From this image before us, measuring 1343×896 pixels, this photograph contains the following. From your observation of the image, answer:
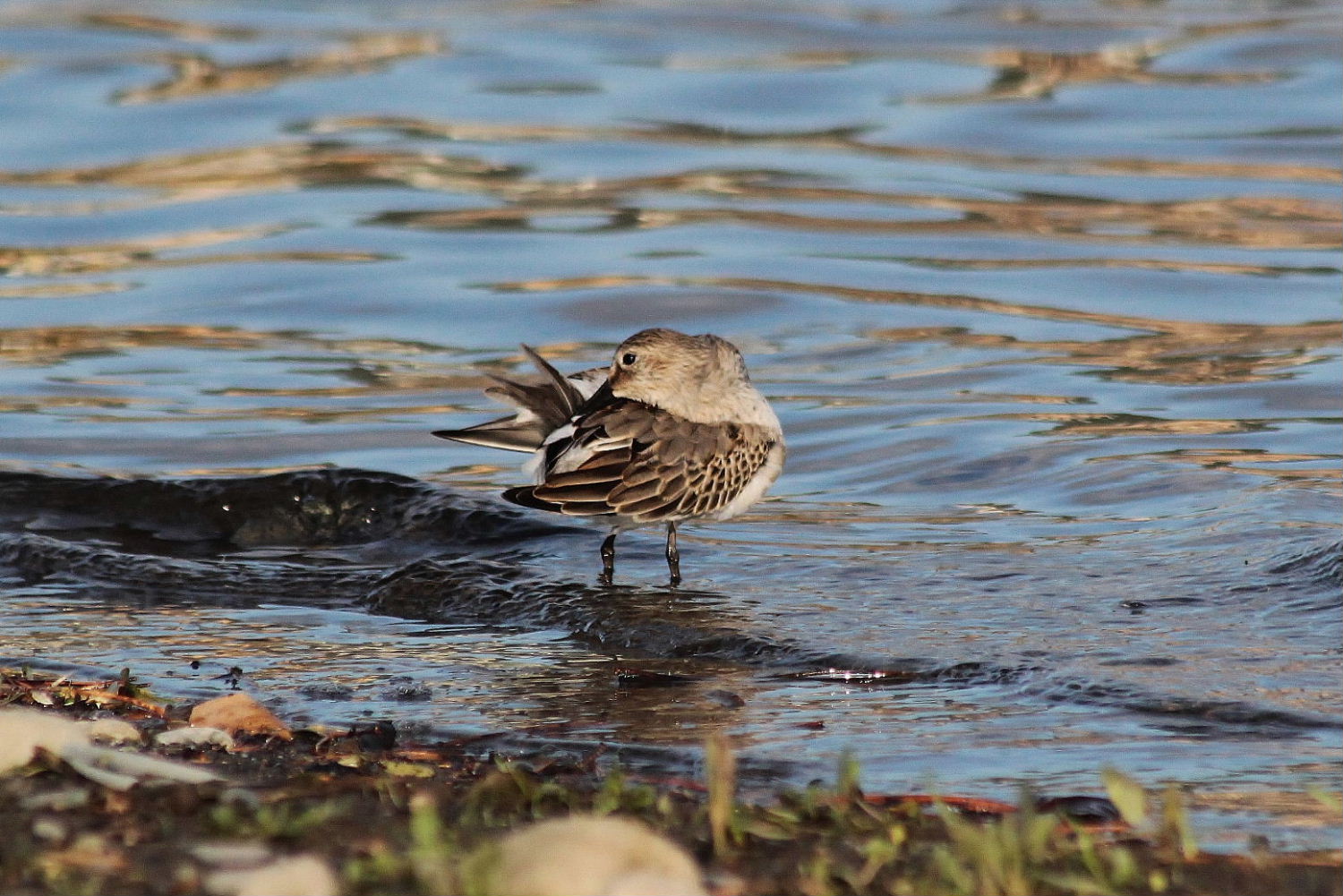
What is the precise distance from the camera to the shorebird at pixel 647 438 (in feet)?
22.2

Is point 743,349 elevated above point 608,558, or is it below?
above

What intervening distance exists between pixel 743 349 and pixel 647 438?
4.19 meters

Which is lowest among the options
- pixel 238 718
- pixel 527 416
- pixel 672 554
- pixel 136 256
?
pixel 238 718

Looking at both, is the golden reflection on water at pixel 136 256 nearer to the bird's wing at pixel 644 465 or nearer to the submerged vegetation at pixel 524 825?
the bird's wing at pixel 644 465

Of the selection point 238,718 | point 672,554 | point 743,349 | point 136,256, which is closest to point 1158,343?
point 743,349

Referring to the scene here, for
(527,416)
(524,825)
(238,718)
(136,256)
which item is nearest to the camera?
(524,825)

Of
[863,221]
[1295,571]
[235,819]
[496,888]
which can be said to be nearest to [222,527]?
[1295,571]

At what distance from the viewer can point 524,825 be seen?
3434 mm

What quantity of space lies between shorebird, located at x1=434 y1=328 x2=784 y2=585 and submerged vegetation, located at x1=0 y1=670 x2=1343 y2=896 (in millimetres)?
2802

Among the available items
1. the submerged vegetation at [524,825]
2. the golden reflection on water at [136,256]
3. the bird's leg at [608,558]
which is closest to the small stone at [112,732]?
the submerged vegetation at [524,825]

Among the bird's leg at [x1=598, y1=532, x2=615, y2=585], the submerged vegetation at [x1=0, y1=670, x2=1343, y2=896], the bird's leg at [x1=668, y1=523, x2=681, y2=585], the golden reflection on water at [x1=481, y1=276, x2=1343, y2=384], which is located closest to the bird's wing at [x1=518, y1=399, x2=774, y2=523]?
the bird's leg at [x1=668, y1=523, x2=681, y2=585]

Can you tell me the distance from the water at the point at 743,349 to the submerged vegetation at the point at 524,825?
0.30 metres

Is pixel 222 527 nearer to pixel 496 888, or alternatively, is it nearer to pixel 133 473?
pixel 133 473

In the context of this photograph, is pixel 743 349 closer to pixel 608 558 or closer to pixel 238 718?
pixel 608 558
